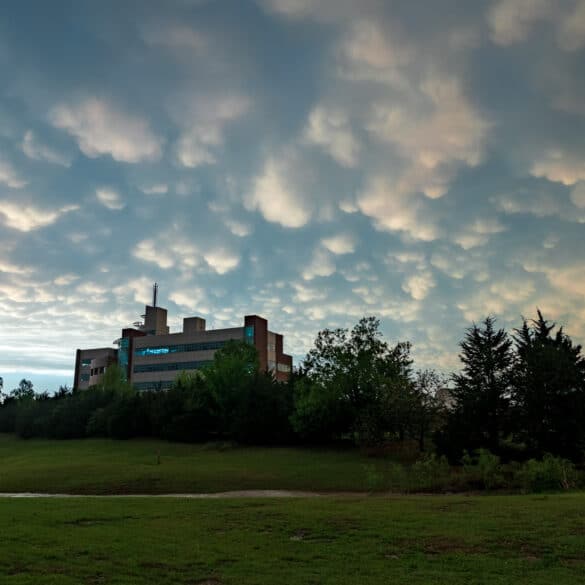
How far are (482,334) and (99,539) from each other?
3426cm

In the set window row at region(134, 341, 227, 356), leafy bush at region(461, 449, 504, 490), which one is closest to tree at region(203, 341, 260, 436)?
leafy bush at region(461, 449, 504, 490)

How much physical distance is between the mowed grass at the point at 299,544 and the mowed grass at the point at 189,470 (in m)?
13.2

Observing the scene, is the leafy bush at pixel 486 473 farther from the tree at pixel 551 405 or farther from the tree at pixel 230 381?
the tree at pixel 230 381

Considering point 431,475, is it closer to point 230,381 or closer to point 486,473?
point 486,473

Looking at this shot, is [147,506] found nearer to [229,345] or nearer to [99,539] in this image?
[99,539]

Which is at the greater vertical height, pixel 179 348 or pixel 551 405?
pixel 179 348

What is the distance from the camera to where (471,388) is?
40.9m

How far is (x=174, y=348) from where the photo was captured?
13475cm

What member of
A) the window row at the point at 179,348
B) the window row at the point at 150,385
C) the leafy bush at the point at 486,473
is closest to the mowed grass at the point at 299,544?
the leafy bush at the point at 486,473

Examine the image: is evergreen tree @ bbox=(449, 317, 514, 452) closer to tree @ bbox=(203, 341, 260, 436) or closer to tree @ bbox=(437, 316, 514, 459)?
tree @ bbox=(437, 316, 514, 459)

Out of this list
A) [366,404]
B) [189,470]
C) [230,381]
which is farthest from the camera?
[230,381]

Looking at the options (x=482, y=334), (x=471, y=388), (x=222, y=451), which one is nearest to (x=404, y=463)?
(x=471, y=388)

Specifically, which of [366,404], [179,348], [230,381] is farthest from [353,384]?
[179,348]

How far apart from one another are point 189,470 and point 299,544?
28817 mm
